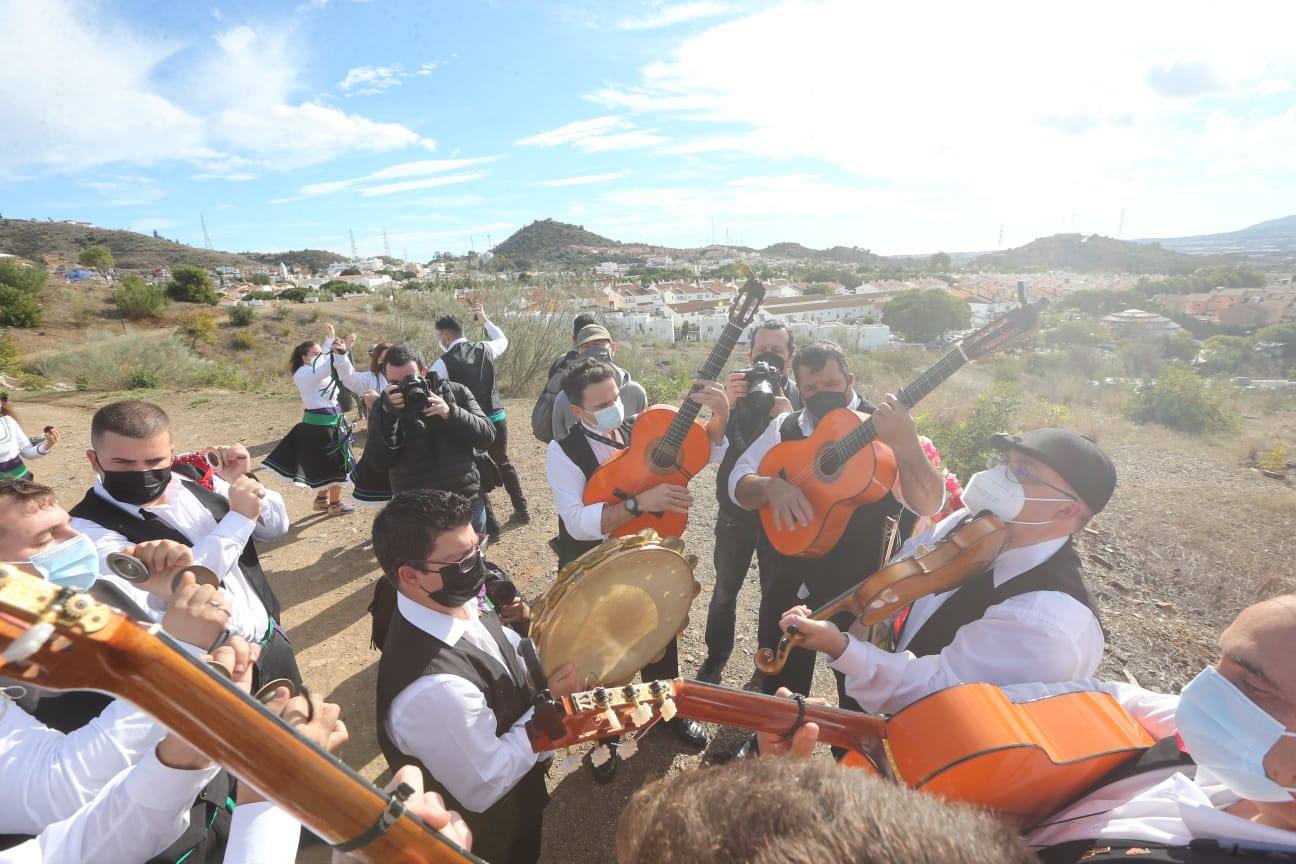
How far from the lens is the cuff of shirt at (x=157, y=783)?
53.4 inches

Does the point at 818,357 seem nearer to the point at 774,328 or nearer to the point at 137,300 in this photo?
the point at 774,328

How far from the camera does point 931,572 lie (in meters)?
2.22

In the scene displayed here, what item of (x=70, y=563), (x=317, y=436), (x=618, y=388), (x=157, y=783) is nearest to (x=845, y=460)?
(x=618, y=388)

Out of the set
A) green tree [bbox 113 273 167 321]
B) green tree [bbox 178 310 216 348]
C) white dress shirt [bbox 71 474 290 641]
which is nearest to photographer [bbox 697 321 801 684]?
white dress shirt [bbox 71 474 290 641]

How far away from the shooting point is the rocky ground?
3.52m

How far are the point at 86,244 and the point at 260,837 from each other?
9124cm

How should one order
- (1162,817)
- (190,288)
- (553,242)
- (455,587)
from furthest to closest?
(553,242) → (190,288) → (455,587) → (1162,817)

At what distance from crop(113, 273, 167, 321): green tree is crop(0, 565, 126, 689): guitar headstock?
35213 mm

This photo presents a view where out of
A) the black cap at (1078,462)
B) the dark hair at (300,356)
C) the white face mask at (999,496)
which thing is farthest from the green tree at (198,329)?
the black cap at (1078,462)

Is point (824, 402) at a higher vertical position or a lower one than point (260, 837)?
higher

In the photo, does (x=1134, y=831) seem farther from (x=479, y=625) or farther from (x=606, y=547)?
(x=479, y=625)

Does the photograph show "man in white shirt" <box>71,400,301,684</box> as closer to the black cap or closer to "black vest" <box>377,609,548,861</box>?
"black vest" <box>377,609,548,861</box>

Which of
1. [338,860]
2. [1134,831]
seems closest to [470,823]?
[338,860]

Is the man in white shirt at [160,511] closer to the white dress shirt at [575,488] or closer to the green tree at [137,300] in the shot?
the white dress shirt at [575,488]
